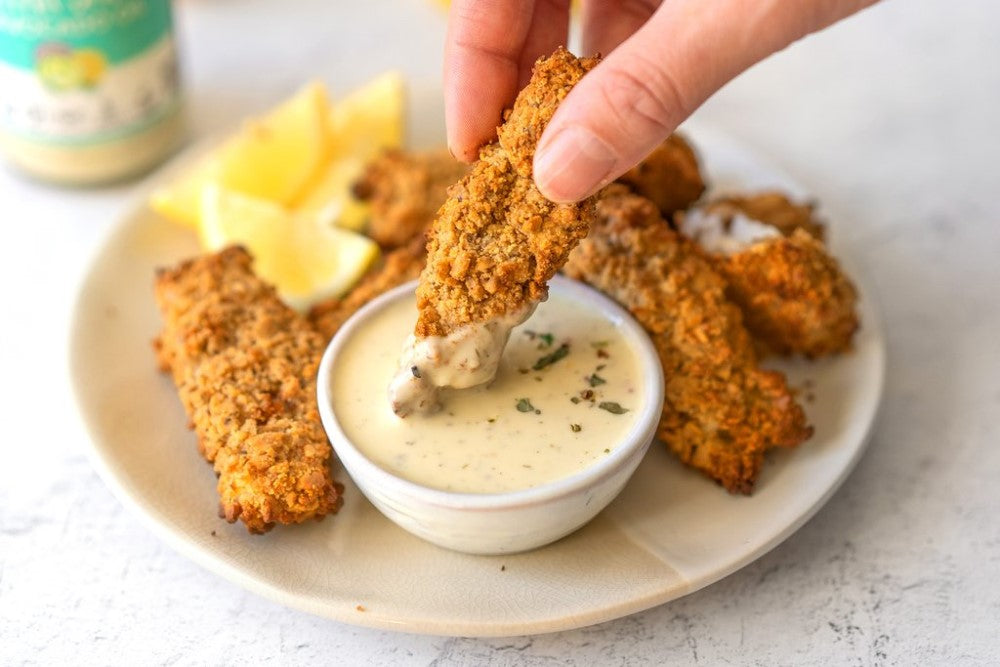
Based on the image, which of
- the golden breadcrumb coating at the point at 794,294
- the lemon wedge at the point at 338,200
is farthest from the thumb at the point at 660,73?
the lemon wedge at the point at 338,200

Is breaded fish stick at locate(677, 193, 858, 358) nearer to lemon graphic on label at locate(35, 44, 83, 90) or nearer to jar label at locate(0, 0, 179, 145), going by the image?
jar label at locate(0, 0, 179, 145)

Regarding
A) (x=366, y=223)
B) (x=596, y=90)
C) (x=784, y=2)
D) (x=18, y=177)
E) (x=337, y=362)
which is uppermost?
(x=784, y=2)

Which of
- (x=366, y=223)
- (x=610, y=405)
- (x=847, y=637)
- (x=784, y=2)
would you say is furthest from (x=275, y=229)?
(x=847, y=637)

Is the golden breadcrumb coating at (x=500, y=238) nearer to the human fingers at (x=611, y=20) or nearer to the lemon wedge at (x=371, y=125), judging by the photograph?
the human fingers at (x=611, y=20)

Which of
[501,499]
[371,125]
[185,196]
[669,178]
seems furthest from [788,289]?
[185,196]

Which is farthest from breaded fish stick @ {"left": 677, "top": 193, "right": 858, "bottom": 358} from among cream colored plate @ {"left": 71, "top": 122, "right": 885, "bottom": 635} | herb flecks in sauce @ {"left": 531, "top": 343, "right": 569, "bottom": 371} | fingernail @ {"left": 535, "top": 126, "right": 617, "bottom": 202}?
fingernail @ {"left": 535, "top": 126, "right": 617, "bottom": 202}

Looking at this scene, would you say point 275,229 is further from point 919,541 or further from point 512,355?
point 919,541
